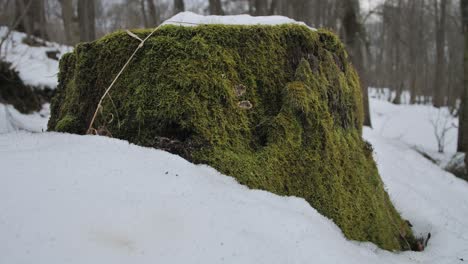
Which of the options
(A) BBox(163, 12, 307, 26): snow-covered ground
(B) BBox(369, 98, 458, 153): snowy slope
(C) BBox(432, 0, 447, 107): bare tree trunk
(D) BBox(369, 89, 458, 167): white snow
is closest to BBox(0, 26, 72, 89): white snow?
(A) BBox(163, 12, 307, 26): snow-covered ground

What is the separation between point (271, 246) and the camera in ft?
4.85

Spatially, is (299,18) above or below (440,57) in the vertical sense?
above

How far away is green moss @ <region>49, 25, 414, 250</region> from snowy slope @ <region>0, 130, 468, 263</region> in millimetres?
208

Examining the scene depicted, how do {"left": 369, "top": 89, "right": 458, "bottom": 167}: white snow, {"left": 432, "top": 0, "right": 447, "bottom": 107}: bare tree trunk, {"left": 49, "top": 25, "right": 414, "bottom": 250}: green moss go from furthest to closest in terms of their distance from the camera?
{"left": 432, "top": 0, "right": 447, "bottom": 107}: bare tree trunk < {"left": 369, "top": 89, "right": 458, "bottom": 167}: white snow < {"left": 49, "top": 25, "right": 414, "bottom": 250}: green moss

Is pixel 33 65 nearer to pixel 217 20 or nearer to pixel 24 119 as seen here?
pixel 24 119

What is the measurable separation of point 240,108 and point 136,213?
3.60ft

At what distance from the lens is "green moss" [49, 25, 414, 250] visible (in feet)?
6.72

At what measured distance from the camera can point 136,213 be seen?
1.39 meters

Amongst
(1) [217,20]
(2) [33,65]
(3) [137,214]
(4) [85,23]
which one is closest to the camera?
(3) [137,214]

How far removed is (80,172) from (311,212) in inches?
49.9

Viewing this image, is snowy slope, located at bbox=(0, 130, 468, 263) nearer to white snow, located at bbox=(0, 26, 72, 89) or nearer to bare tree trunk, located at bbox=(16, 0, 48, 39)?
white snow, located at bbox=(0, 26, 72, 89)

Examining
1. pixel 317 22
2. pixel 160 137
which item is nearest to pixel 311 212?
pixel 160 137

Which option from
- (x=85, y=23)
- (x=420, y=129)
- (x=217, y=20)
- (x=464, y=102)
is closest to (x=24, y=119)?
(x=217, y=20)

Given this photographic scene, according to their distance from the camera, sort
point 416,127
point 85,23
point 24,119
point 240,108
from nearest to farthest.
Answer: point 240,108 → point 24,119 → point 85,23 → point 416,127
